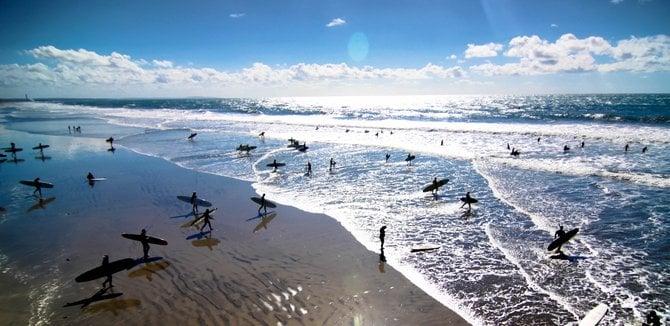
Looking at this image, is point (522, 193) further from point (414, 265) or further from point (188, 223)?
point (188, 223)

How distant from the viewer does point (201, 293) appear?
12539mm

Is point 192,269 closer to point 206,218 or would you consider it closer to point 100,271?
point 100,271

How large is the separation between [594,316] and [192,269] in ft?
44.9

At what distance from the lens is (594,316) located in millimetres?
10969

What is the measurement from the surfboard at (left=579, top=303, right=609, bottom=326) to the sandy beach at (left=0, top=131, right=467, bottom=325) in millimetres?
3509

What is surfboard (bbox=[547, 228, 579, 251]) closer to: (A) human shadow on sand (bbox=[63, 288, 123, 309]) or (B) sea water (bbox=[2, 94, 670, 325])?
(B) sea water (bbox=[2, 94, 670, 325])

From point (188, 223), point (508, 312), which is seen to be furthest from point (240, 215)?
point (508, 312)

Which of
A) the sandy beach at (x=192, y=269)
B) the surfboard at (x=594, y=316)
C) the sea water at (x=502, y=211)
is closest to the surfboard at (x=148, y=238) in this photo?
the sandy beach at (x=192, y=269)

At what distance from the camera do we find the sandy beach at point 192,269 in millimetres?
11461

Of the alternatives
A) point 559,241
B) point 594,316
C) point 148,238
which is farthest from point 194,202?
point 594,316

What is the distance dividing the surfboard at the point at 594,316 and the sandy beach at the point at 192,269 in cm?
351

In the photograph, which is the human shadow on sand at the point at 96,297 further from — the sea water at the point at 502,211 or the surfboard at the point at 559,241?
the surfboard at the point at 559,241

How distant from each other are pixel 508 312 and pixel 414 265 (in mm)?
3866

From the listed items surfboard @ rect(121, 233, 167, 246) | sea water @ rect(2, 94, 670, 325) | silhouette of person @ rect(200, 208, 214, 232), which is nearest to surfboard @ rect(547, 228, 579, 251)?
sea water @ rect(2, 94, 670, 325)
